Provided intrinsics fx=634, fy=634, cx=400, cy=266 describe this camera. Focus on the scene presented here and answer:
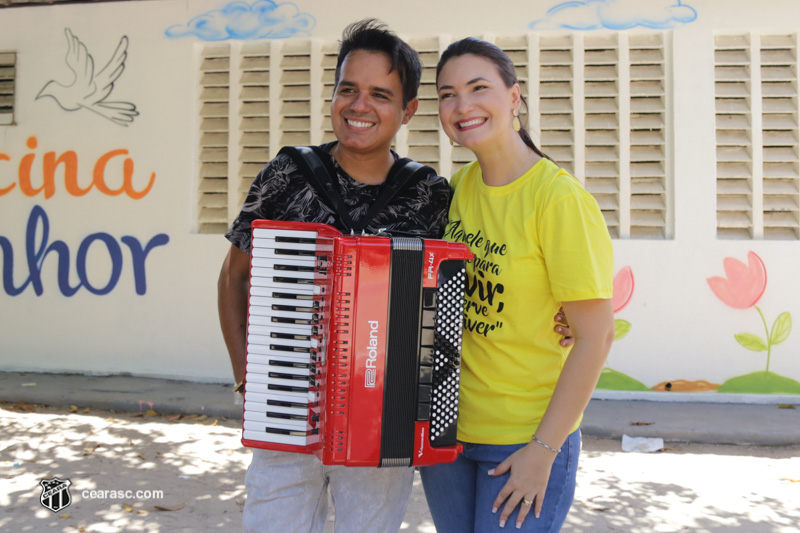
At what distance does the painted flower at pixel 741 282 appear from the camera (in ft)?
18.2

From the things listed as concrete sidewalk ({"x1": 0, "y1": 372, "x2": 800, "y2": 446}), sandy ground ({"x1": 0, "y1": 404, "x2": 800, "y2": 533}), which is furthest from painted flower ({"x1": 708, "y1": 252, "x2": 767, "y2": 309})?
sandy ground ({"x1": 0, "y1": 404, "x2": 800, "y2": 533})

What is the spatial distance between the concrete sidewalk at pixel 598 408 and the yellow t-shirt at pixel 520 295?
3.35 m

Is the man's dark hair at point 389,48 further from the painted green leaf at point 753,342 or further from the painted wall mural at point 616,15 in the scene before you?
the painted green leaf at point 753,342

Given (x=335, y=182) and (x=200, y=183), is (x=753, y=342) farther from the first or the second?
(x=200, y=183)

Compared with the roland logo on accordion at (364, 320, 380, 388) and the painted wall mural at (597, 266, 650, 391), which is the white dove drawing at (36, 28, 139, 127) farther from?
the roland logo on accordion at (364, 320, 380, 388)

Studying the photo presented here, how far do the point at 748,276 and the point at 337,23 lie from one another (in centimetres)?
437

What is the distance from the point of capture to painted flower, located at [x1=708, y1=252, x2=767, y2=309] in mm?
5535

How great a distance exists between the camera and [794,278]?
5535 millimetres

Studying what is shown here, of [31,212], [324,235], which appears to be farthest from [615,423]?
[31,212]

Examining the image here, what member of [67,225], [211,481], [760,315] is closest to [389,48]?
[211,481]

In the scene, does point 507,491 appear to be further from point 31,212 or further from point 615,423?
point 31,212

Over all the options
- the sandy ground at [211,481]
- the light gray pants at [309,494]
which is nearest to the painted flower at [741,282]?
the sandy ground at [211,481]

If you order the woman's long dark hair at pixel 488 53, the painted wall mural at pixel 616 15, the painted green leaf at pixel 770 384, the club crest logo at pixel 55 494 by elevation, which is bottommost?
the club crest logo at pixel 55 494

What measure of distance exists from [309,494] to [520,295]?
0.88 m
